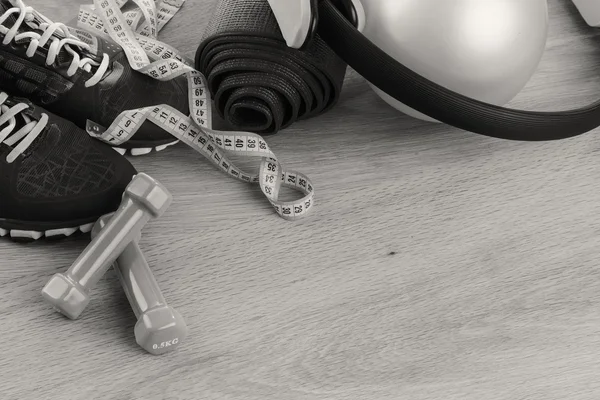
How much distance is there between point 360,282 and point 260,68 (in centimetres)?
33

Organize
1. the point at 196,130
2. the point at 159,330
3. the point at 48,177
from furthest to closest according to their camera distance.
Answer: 1. the point at 196,130
2. the point at 48,177
3. the point at 159,330

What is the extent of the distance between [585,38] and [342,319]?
2.45ft

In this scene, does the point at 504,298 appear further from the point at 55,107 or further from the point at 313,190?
the point at 55,107

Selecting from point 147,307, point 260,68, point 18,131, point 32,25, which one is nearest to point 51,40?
point 32,25

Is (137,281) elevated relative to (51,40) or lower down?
lower down

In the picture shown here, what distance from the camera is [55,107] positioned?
1.07 meters

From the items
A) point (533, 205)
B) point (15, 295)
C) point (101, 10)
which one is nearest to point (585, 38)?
point (533, 205)

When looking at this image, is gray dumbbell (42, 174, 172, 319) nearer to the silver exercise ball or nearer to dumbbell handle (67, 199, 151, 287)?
dumbbell handle (67, 199, 151, 287)

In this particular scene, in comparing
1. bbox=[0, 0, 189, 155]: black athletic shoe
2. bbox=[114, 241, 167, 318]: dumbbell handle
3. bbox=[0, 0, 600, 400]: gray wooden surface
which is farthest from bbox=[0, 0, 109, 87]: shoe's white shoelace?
bbox=[114, 241, 167, 318]: dumbbell handle

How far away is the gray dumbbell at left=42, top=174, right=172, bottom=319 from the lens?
2.89 ft

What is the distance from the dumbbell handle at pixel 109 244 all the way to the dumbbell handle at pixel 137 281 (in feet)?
0.05

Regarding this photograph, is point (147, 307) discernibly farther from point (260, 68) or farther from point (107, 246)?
point (260, 68)

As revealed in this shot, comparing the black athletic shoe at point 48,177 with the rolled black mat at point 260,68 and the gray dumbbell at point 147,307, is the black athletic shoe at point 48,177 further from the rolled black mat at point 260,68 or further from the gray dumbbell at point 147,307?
the rolled black mat at point 260,68

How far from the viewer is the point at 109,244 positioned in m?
0.91
